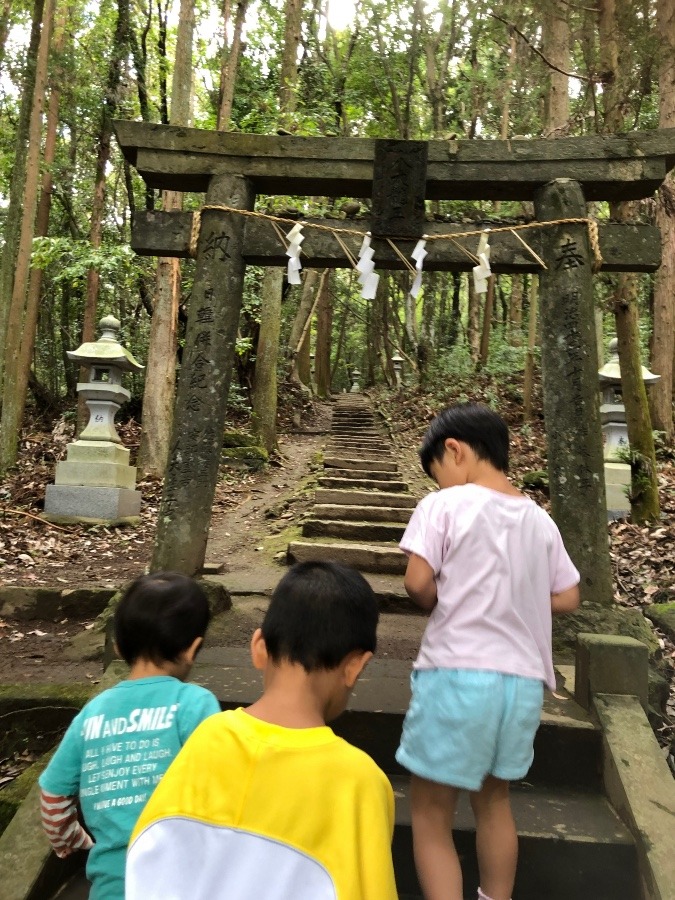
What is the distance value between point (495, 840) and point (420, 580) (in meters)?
0.90

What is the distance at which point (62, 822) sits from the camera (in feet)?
6.25

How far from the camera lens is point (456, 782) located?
79.0 inches

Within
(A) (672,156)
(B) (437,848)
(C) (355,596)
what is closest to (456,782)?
(B) (437,848)

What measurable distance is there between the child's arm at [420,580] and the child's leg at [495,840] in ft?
2.10

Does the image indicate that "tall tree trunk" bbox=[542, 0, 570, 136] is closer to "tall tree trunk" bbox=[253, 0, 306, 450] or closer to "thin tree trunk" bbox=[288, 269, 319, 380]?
"tall tree trunk" bbox=[253, 0, 306, 450]

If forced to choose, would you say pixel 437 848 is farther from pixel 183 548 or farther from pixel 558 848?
pixel 183 548

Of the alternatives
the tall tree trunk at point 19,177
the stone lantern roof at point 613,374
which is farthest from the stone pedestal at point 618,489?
the tall tree trunk at point 19,177

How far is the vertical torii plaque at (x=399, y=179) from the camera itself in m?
4.46

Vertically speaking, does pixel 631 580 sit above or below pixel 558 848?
above

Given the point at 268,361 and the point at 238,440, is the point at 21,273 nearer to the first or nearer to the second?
the point at 268,361

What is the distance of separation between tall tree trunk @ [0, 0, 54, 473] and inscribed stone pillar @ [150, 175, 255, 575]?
7.33m

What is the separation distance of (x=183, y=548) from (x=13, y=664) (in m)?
1.99

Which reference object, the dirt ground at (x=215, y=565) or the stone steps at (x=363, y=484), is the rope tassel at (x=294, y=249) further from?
the stone steps at (x=363, y=484)

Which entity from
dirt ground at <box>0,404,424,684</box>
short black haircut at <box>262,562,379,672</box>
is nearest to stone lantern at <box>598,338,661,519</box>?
dirt ground at <box>0,404,424,684</box>
